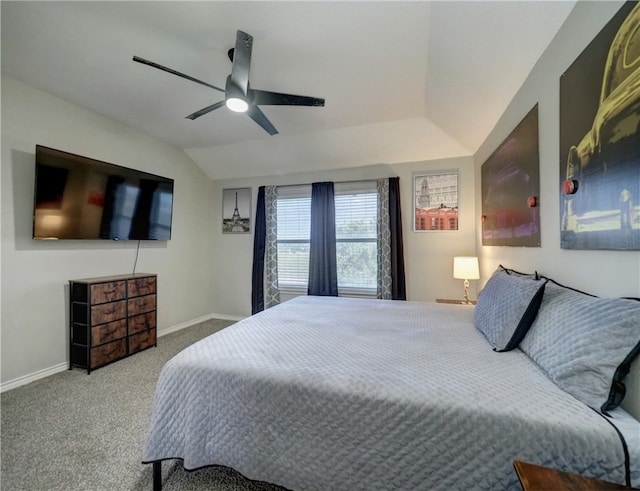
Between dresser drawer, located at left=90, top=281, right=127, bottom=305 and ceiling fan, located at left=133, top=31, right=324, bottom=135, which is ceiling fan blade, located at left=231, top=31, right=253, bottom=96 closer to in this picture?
ceiling fan, located at left=133, top=31, right=324, bottom=135

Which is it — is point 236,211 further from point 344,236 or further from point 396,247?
point 396,247

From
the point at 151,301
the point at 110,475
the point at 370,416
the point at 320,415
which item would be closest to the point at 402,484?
the point at 370,416

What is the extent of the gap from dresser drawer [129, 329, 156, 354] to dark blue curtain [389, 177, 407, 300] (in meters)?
3.07

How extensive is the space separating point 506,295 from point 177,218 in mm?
4084

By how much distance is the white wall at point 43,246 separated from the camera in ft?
7.59

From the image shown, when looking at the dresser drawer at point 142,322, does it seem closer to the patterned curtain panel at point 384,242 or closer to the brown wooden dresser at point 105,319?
the brown wooden dresser at point 105,319

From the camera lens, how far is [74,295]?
105 inches

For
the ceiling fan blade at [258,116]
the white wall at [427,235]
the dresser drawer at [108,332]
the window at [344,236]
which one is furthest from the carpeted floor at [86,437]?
the white wall at [427,235]

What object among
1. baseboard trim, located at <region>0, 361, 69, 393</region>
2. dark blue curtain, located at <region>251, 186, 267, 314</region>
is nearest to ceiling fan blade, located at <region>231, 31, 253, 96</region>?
dark blue curtain, located at <region>251, 186, 267, 314</region>

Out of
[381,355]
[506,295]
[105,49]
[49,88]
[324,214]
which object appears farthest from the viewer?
[324,214]

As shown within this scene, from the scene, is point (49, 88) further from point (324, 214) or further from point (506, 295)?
point (506, 295)

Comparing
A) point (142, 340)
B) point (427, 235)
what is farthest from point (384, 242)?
point (142, 340)

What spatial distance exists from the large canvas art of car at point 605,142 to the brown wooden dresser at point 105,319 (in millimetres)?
3714

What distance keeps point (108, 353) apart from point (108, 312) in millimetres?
417
